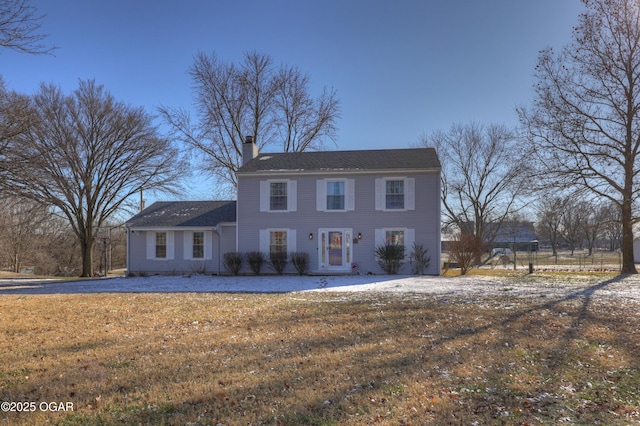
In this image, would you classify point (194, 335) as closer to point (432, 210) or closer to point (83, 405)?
point (83, 405)

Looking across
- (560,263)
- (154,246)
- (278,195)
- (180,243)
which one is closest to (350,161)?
(278,195)

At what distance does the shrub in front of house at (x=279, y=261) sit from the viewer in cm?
1807

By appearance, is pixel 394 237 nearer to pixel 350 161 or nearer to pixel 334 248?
pixel 334 248

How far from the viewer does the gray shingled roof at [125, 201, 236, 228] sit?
1961 centimetres

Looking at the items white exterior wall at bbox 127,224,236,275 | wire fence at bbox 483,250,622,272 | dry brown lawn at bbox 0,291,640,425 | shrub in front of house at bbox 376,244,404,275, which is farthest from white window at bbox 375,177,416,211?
dry brown lawn at bbox 0,291,640,425

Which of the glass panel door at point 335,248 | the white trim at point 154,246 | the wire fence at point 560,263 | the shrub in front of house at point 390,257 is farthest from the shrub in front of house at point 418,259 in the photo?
the white trim at point 154,246

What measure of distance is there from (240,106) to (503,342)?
25503mm

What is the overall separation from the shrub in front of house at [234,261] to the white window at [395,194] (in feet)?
21.5

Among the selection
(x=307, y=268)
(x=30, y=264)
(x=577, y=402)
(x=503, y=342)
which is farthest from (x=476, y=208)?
(x=30, y=264)

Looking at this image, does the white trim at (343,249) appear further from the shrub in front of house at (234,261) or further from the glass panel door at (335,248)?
the shrub in front of house at (234,261)

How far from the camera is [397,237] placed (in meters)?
17.8

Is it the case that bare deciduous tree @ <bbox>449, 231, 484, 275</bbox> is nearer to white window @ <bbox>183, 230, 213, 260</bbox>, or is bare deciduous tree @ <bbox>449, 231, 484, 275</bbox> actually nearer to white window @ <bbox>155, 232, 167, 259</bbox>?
white window @ <bbox>183, 230, 213, 260</bbox>

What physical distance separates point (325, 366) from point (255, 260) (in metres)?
13.6

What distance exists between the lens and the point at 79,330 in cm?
689
